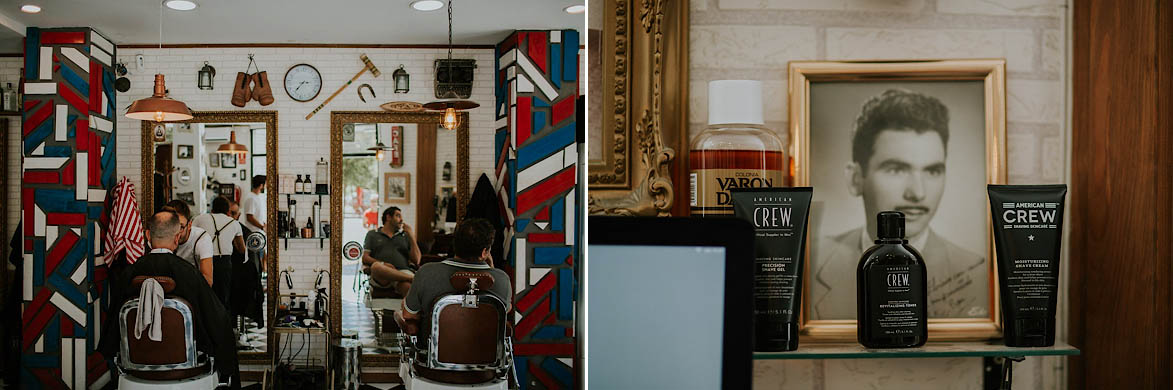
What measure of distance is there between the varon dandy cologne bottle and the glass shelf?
22 cm

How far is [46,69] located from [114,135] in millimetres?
98

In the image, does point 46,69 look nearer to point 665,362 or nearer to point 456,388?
point 456,388

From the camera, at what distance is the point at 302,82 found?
2.42ft

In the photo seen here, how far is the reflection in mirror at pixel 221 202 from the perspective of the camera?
28.6 inches

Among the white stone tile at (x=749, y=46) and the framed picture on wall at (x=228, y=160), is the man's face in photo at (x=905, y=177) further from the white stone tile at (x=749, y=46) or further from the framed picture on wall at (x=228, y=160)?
the framed picture on wall at (x=228, y=160)

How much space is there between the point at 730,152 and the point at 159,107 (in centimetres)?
68

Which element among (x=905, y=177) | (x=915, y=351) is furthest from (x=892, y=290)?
(x=905, y=177)

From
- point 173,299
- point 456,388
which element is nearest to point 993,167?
point 456,388

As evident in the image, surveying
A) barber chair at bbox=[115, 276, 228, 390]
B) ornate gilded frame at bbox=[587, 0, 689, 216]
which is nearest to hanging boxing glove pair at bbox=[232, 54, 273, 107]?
barber chair at bbox=[115, 276, 228, 390]

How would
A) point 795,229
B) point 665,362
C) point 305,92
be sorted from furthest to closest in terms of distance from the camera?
point 795,229 → point 665,362 → point 305,92

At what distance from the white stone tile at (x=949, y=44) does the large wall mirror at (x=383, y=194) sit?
702 mm

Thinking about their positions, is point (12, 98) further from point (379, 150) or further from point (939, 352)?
point (939, 352)

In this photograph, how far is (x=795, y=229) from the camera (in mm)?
1002

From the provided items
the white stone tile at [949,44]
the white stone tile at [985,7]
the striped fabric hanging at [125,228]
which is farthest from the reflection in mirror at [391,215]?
the white stone tile at [985,7]
